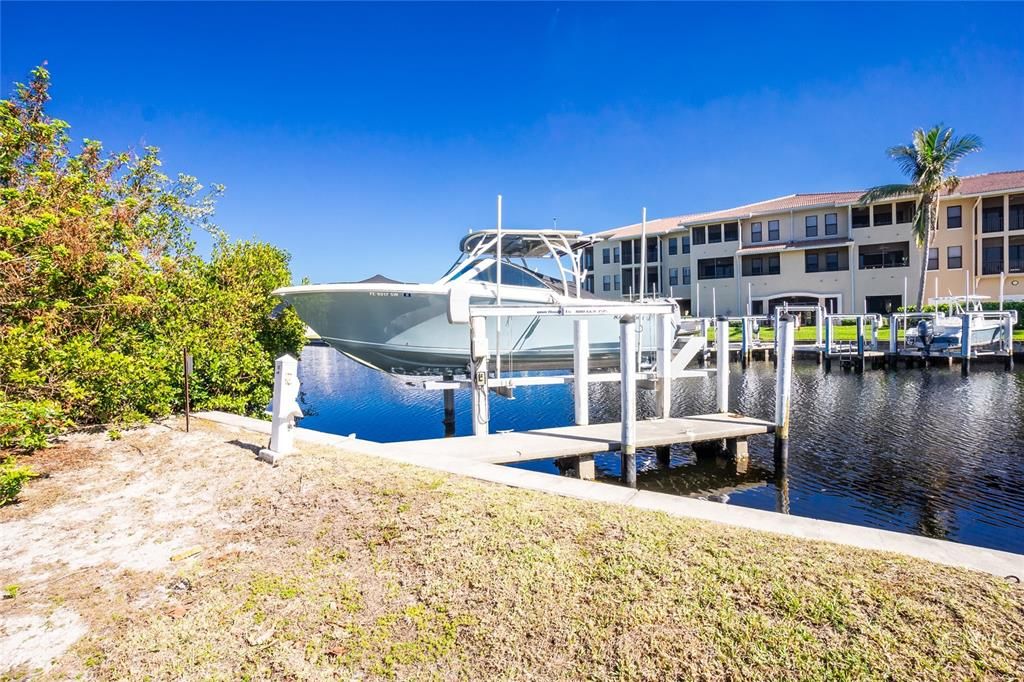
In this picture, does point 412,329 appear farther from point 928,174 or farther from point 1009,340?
point 928,174

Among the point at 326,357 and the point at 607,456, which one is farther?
the point at 326,357

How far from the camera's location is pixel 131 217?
34.2 ft

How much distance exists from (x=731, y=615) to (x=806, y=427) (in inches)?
413

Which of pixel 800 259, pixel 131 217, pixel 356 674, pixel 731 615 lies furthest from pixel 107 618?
pixel 800 259

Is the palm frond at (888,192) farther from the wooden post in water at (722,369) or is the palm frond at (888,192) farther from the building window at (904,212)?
the wooden post in water at (722,369)

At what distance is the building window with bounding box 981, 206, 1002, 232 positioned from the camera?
33656 millimetres

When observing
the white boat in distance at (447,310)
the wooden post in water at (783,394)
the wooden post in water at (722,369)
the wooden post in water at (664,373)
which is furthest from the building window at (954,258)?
the wooden post in water at (664,373)

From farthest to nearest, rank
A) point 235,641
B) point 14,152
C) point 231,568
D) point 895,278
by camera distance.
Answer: point 895,278
point 14,152
point 231,568
point 235,641

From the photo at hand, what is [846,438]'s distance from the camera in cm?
1121

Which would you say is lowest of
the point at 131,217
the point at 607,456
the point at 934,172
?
the point at 607,456

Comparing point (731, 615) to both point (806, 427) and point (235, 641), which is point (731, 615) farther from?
point (806, 427)

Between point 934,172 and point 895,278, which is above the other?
point 934,172

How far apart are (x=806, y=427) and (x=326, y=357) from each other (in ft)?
84.7

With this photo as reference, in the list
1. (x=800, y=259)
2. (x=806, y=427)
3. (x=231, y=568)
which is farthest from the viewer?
(x=800, y=259)
